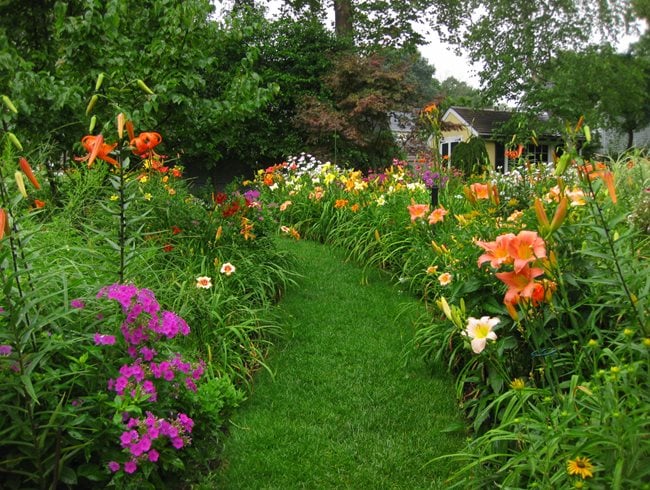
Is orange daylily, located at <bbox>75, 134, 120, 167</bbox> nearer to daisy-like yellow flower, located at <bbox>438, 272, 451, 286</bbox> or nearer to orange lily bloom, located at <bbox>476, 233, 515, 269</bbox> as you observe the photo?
orange lily bloom, located at <bbox>476, 233, 515, 269</bbox>

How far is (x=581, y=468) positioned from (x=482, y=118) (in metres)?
25.2

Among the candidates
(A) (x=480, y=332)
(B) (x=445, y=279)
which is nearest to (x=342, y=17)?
(B) (x=445, y=279)

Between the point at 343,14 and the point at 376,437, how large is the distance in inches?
624

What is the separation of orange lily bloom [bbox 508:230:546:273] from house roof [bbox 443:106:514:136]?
2250 cm

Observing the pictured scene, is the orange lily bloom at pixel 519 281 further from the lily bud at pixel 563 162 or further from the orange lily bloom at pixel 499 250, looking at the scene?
the lily bud at pixel 563 162

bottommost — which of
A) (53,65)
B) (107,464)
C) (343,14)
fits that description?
(107,464)

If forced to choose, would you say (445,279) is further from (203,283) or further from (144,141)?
(144,141)

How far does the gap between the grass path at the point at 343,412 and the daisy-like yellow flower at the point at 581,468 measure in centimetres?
95

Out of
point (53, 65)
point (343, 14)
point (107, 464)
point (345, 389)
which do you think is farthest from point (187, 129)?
point (343, 14)

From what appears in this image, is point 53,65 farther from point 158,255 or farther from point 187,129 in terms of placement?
point 158,255

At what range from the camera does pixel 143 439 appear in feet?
6.26

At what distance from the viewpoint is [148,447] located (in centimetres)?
190

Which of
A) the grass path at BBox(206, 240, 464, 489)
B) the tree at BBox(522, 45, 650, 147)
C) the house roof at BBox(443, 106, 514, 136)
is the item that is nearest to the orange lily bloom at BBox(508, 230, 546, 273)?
the grass path at BBox(206, 240, 464, 489)

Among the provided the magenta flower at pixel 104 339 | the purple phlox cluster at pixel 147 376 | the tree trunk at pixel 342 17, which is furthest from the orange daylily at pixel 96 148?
the tree trunk at pixel 342 17
